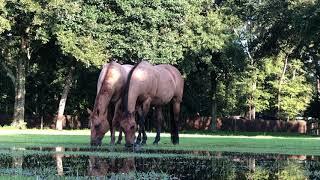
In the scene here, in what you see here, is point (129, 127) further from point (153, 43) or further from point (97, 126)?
point (153, 43)

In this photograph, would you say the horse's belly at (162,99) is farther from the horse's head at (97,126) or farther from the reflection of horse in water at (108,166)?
the reflection of horse in water at (108,166)

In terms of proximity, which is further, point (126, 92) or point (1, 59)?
point (1, 59)

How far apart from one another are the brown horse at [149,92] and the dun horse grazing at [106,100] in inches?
17.3

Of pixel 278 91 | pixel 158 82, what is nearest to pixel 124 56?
pixel 158 82

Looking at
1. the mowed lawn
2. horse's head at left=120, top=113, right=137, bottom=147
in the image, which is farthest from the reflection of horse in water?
the mowed lawn

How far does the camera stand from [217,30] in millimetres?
54938

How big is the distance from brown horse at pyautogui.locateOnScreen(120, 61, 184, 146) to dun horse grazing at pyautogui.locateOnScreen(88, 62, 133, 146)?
17.3 inches

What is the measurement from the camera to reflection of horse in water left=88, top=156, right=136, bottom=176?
10741mm

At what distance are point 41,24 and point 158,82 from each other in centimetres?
2570

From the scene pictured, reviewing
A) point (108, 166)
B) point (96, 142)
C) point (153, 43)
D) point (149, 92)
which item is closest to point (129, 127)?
point (96, 142)

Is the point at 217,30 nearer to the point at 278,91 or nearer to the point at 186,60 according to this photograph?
the point at 186,60

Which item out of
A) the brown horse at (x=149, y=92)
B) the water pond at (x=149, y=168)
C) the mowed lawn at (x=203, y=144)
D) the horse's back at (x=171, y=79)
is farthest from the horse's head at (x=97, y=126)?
the water pond at (x=149, y=168)

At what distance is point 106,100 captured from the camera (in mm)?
19875

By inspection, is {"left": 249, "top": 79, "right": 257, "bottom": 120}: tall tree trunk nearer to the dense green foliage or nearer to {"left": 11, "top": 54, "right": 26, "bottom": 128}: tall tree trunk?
the dense green foliage
